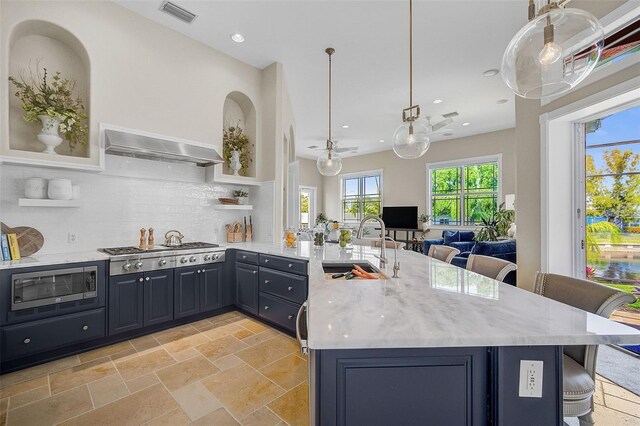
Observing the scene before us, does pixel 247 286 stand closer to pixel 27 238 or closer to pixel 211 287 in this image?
pixel 211 287

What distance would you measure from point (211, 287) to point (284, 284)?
104 cm

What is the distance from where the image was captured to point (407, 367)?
1047 mm

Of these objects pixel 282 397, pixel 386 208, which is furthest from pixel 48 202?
pixel 386 208

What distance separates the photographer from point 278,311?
10.4ft

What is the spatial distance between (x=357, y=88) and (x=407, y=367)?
4.74 m

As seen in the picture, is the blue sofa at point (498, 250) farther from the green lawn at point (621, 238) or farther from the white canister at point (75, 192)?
the white canister at point (75, 192)

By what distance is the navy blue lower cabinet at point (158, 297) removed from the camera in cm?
296

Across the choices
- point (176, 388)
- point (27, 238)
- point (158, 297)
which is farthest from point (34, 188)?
point (176, 388)

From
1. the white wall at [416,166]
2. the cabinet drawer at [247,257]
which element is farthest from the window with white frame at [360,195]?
the cabinet drawer at [247,257]

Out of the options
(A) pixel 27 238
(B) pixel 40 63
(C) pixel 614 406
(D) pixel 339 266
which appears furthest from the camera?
(B) pixel 40 63

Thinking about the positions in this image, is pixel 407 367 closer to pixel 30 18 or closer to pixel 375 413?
pixel 375 413

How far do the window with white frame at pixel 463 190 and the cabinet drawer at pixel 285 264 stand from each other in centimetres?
620

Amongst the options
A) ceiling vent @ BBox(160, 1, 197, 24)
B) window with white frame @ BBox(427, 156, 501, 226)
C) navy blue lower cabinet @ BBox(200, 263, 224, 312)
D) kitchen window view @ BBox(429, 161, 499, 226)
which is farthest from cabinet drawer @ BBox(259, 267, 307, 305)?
window with white frame @ BBox(427, 156, 501, 226)

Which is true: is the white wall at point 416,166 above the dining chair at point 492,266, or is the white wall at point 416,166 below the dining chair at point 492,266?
above
